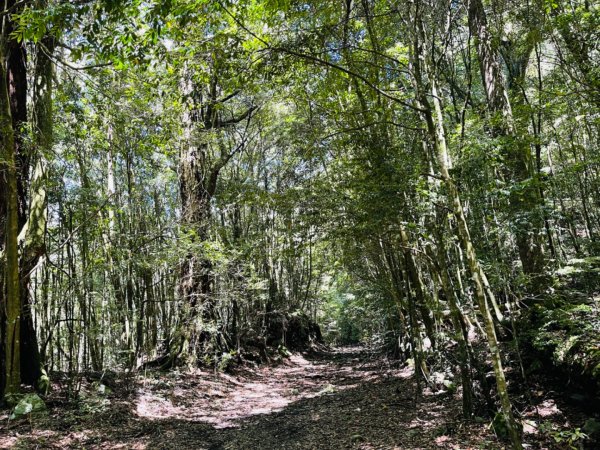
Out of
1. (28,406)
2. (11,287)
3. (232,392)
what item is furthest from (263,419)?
(11,287)

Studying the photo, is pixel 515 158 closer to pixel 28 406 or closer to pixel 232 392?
pixel 28 406

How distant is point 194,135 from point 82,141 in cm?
261

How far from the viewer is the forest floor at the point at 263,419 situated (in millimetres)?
4824

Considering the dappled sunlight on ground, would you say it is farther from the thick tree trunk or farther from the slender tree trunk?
the slender tree trunk

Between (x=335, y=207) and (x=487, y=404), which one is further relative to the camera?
(x=335, y=207)

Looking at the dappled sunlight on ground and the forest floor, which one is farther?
the dappled sunlight on ground

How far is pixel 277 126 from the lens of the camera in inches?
621

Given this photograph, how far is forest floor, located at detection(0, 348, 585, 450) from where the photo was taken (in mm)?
4824

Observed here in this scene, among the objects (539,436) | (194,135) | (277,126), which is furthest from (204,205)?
(539,436)

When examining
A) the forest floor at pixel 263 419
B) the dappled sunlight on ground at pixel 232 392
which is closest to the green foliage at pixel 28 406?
the forest floor at pixel 263 419

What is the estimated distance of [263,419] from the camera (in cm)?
725

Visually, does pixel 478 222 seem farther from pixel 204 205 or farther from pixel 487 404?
pixel 204 205

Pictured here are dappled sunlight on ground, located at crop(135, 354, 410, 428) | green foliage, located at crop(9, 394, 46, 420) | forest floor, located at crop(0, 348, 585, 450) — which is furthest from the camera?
dappled sunlight on ground, located at crop(135, 354, 410, 428)

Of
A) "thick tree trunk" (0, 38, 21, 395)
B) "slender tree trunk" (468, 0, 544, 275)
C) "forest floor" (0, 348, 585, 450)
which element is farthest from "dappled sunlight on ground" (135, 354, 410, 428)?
"slender tree trunk" (468, 0, 544, 275)
